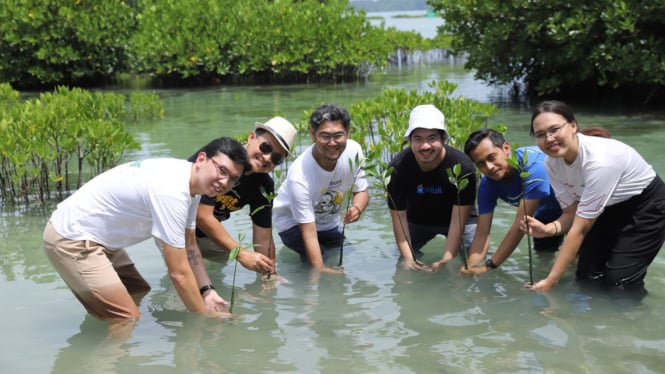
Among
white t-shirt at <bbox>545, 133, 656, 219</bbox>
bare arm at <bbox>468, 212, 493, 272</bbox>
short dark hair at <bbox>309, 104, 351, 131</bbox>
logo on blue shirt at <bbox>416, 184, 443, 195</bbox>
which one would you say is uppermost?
short dark hair at <bbox>309, 104, 351, 131</bbox>

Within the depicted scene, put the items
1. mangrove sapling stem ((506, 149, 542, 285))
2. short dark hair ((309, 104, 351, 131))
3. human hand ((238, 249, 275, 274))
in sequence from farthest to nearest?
short dark hair ((309, 104, 351, 131))
human hand ((238, 249, 275, 274))
mangrove sapling stem ((506, 149, 542, 285))

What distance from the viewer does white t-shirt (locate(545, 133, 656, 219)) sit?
171 inches

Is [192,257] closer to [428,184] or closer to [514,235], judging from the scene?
[428,184]

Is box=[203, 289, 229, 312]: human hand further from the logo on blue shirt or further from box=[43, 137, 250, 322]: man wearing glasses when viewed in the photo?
the logo on blue shirt

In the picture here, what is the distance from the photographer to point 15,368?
405cm

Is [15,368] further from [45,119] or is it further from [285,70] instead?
[285,70]

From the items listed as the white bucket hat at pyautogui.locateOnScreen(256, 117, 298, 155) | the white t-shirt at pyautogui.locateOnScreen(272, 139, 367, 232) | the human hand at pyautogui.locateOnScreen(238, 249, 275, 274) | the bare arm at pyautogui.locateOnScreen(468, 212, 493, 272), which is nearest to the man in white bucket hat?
the bare arm at pyautogui.locateOnScreen(468, 212, 493, 272)

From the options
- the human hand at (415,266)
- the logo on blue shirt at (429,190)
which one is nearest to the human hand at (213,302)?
the human hand at (415,266)

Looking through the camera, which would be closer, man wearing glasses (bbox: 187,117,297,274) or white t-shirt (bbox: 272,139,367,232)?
man wearing glasses (bbox: 187,117,297,274)

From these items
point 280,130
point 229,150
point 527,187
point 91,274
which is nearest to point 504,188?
point 527,187

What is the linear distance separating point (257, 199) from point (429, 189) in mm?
1269

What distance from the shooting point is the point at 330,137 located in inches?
204

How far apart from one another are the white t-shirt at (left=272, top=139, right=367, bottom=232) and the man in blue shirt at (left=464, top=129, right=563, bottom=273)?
90 centimetres

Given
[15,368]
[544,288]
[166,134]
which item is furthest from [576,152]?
[166,134]
